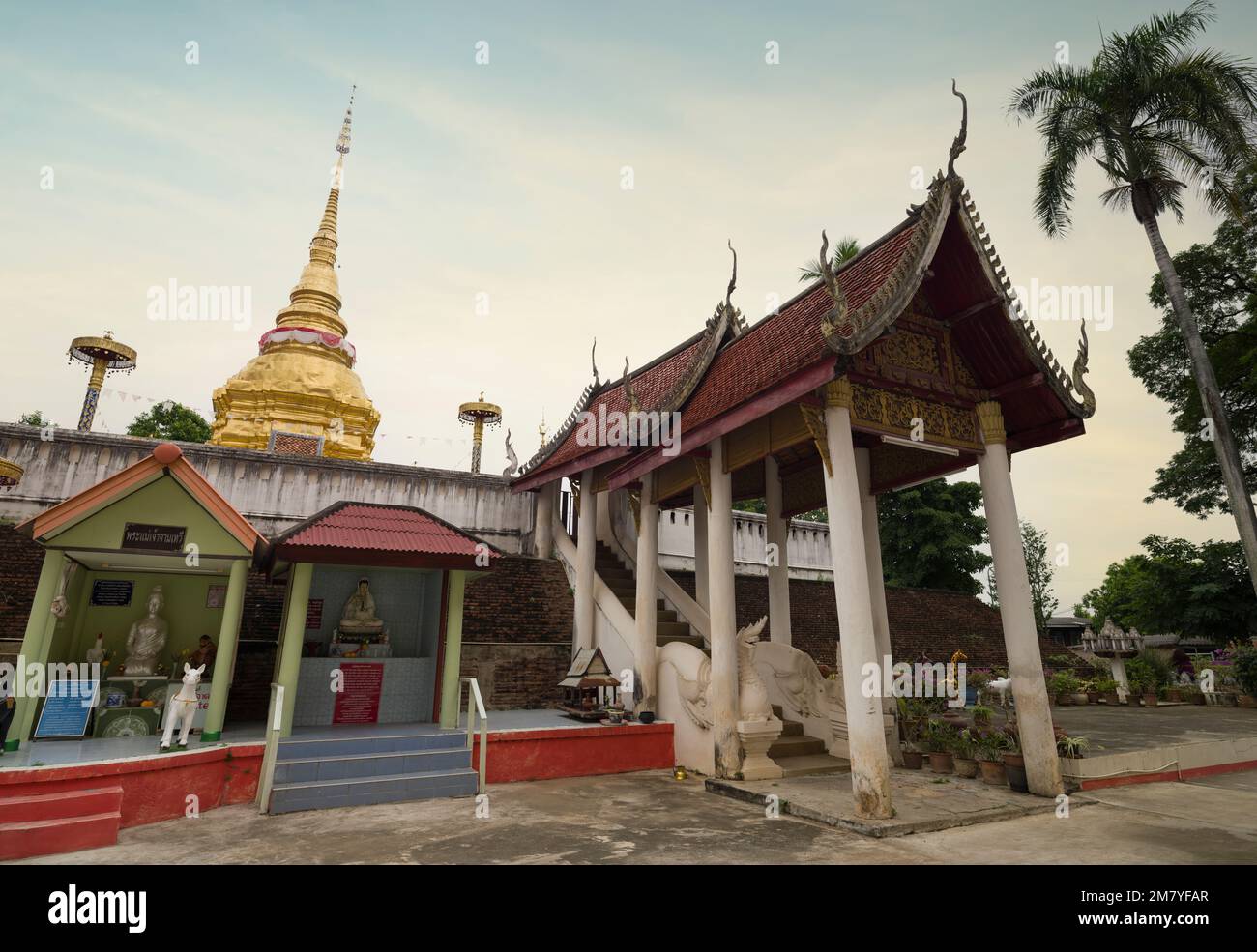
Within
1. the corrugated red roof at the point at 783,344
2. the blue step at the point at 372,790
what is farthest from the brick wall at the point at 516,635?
the corrugated red roof at the point at 783,344

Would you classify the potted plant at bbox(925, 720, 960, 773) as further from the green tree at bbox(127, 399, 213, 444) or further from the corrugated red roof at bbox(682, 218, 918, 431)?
the green tree at bbox(127, 399, 213, 444)

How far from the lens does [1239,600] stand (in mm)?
20422

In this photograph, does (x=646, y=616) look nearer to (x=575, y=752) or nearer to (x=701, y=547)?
(x=575, y=752)

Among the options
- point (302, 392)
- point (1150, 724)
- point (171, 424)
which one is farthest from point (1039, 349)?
point (171, 424)

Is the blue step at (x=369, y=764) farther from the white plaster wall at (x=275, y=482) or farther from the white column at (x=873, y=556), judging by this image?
the white plaster wall at (x=275, y=482)

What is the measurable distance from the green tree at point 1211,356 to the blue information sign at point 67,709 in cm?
2466

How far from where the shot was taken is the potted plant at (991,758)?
8.38 m

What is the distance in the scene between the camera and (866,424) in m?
8.13

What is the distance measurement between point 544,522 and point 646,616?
558 cm

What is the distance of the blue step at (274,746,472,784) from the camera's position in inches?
295

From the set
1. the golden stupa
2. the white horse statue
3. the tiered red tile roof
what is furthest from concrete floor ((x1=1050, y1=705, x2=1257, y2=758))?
the golden stupa

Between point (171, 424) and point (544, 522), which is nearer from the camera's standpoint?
point (544, 522)

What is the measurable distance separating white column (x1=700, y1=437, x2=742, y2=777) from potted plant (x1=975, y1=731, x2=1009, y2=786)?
126 inches
